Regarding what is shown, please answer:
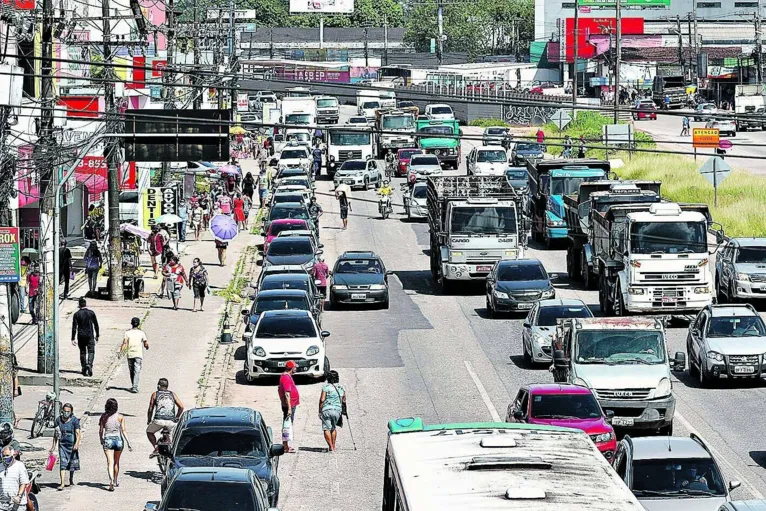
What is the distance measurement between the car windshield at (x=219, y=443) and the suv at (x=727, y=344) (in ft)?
39.4

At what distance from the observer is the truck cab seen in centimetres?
2477

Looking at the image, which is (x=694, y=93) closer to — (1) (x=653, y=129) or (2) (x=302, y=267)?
(1) (x=653, y=129)

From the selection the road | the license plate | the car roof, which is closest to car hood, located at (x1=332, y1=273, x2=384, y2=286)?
the road

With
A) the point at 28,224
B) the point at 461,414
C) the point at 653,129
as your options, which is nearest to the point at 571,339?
the point at 461,414

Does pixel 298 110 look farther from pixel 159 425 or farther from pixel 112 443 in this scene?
pixel 112 443

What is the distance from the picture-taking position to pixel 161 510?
53.9 feet

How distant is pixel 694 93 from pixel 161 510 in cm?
11782

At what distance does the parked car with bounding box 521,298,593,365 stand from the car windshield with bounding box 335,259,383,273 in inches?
382

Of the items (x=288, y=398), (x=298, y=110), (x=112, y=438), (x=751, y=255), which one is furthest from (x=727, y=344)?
(x=298, y=110)

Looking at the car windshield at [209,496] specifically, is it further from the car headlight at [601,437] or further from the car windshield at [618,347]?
the car windshield at [618,347]

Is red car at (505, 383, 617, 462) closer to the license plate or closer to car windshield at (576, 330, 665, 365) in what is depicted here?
the license plate

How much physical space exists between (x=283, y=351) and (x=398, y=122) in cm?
5450

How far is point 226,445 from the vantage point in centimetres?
1978

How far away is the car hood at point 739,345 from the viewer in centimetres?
2866
